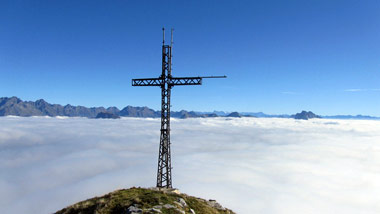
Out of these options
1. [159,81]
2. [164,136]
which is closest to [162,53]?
[159,81]

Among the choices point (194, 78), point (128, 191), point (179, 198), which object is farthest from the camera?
point (194, 78)

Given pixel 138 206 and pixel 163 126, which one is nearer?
pixel 138 206

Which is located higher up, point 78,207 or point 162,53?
point 162,53

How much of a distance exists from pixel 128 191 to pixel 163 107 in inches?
462

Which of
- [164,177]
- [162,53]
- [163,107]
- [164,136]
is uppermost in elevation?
[162,53]

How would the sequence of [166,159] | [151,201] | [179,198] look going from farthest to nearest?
[166,159]
[179,198]
[151,201]

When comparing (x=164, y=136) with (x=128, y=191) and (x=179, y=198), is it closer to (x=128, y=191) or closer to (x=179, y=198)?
(x=128, y=191)

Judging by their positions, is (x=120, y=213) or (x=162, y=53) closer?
(x=120, y=213)

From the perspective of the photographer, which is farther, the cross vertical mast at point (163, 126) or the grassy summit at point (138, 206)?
the cross vertical mast at point (163, 126)

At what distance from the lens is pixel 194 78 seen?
90.4 ft

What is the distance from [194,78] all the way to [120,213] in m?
17.3

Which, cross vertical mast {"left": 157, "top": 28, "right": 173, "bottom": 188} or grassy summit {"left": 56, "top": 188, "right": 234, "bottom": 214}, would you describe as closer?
grassy summit {"left": 56, "top": 188, "right": 234, "bottom": 214}

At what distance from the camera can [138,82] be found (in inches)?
1144

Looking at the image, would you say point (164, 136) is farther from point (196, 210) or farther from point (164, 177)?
point (196, 210)
